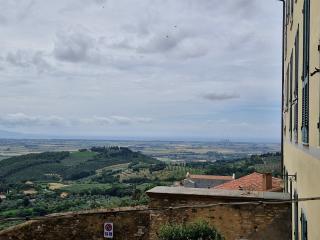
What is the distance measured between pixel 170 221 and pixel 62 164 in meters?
89.6

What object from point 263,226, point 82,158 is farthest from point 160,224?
point 82,158

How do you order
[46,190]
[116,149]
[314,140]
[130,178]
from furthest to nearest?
1. [116,149]
2. [130,178]
3. [46,190]
4. [314,140]

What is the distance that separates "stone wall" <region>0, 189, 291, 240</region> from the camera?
30.4 feet

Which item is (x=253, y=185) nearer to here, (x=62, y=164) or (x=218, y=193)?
(x=218, y=193)

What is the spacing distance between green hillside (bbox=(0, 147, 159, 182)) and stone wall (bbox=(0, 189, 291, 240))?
2585 inches

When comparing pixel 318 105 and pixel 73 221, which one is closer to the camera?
pixel 318 105

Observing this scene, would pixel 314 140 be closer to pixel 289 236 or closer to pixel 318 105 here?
pixel 318 105

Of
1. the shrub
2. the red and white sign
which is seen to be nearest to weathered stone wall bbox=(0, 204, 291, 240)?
the red and white sign

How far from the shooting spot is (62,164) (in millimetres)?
96500

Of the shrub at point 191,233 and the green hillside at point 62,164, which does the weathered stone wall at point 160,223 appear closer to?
the shrub at point 191,233

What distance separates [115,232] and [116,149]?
102340 millimetres

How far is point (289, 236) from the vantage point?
30.6 ft

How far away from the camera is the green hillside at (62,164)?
269ft

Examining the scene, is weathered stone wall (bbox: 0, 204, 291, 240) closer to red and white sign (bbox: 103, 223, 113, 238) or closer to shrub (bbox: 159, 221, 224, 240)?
red and white sign (bbox: 103, 223, 113, 238)
